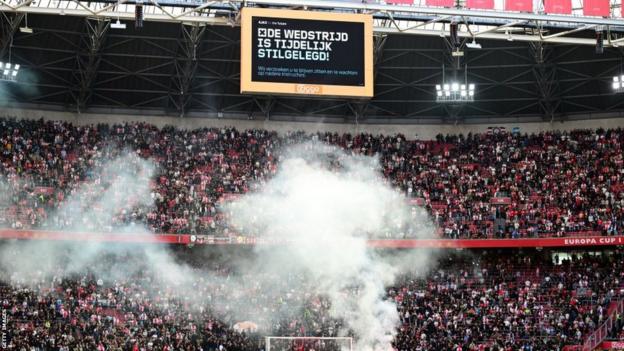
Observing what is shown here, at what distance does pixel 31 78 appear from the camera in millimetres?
52875

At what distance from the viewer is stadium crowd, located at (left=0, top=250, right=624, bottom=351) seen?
144ft

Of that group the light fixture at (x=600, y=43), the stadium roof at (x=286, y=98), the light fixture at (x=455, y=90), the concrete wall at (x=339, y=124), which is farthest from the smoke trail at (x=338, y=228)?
the light fixture at (x=600, y=43)

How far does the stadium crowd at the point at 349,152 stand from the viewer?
49781mm

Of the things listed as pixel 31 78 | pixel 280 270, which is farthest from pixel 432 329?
pixel 31 78

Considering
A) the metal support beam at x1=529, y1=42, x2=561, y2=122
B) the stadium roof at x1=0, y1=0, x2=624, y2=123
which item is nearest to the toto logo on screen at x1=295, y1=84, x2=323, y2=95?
the stadium roof at x1=0, y1=0, x2=624, y2=123

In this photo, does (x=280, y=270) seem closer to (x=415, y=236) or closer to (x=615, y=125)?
(x=415, y=236)

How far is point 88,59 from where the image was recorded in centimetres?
5175

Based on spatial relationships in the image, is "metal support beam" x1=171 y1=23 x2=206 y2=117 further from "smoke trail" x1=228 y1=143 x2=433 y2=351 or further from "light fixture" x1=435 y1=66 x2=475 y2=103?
"light fixture" x1=435 y1=66 x2=475 y2=103

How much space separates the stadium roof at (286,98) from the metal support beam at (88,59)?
7 cm

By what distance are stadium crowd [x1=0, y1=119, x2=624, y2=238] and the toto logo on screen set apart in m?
12.5

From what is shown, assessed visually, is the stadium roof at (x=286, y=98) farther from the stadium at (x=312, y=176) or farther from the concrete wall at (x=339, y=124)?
the concrete wall at (x=339, y=124)

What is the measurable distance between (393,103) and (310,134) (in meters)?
4.99

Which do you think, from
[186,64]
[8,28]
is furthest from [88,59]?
[8,28]

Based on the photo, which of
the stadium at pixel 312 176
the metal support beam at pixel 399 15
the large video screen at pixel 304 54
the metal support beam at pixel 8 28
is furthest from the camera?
the metal support beam at pixel 8 28
